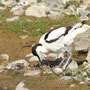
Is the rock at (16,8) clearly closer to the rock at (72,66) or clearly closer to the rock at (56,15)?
the rock at (56,15)

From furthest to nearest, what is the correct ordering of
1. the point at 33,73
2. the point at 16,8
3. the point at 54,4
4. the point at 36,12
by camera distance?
Answer: the point at 54,4 → the point at 16,8 → the point at 36,12 → the point at 33,73

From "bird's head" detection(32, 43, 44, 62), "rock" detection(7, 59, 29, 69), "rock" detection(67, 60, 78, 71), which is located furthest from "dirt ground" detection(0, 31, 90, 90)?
"rock" detection(67, 60, 78, 71)

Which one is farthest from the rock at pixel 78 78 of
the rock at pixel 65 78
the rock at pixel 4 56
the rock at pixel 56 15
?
the rock at pixel 56 15

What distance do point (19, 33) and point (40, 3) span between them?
489 centimetres

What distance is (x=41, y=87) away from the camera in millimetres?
6785

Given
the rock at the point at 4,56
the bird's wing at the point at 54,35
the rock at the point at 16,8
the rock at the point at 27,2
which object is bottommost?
the rock at the point at 27,2

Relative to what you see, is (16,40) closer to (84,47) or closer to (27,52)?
(27,52)

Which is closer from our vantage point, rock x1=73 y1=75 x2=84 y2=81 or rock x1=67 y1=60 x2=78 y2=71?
rock x1=73 y1=75 x2=84 y2=81

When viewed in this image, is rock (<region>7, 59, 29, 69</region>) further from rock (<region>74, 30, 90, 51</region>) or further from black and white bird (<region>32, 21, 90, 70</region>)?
rock (<region>74, 30, 90, 51</region>)

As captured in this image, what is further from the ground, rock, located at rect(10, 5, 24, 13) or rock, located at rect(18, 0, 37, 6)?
rock, located at rect(10, 5, 24, 13)

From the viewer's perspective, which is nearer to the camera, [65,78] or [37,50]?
[65,78]

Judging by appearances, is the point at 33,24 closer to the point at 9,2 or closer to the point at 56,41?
the point at 9,2

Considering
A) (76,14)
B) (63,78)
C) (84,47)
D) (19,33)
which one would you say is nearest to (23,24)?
(19,33)

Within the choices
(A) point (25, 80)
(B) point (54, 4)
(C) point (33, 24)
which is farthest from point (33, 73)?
(B) point (54, 4)
